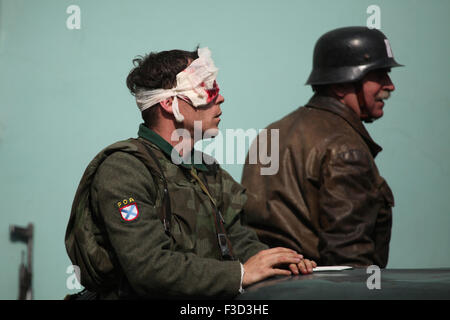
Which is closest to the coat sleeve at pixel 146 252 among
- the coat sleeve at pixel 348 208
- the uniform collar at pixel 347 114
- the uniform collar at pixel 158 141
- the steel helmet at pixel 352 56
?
the uniform collar at pixel 158 141

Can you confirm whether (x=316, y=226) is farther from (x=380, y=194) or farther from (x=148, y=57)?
(x=148, y=57)

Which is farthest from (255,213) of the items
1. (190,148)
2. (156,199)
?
(156,199)

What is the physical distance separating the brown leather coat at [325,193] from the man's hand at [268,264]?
56 centimetres

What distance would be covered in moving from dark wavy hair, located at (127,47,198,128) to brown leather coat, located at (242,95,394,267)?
0.82m

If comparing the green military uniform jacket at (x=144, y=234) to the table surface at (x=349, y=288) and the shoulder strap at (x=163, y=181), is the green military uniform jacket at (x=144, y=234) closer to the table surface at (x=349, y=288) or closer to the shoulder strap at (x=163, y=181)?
the shoulder strap at (x=163, y=181)

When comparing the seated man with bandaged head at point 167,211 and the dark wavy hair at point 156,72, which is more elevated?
the dark wavy hair at point 156,72

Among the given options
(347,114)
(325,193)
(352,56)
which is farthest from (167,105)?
(352,56)

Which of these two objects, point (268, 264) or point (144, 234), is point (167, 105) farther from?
point (268, 264)

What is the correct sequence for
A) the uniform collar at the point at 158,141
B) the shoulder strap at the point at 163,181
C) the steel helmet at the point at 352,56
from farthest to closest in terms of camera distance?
1. the steel helmet at the point at 352,56
2. the uniform collar at the point at 158,141
3. the shoulder strap at the point at 163,181

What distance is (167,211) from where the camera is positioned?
218 cm

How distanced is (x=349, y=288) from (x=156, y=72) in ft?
3.42

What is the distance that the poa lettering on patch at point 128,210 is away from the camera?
80.4 inches
